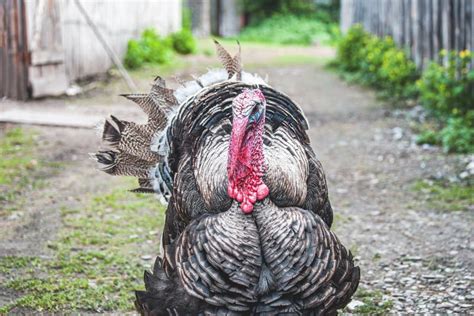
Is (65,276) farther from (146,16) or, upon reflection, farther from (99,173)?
(146,16)

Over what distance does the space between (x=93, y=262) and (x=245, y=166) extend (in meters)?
2.27

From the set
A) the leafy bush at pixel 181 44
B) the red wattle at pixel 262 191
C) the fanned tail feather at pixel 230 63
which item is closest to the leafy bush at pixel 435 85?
the fanned tail feather at pixel 230 63

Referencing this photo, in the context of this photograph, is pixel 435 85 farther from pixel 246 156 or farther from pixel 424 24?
pixel 246 156

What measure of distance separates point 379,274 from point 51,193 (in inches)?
118

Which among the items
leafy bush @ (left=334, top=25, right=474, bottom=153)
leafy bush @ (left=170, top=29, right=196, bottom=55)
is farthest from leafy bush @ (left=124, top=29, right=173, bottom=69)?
leafy bush @ (left=334, top=25, right=474, bottom=153)

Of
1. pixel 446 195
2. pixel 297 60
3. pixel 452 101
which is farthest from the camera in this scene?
pixel 297 60

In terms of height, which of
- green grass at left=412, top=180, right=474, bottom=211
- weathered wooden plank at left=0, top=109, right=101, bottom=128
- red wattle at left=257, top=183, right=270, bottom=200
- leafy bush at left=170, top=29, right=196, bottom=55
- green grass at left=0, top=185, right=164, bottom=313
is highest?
leafy bush at left=170, top=29, right=196, bottom=55

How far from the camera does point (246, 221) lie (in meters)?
3.16

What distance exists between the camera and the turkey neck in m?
3.17

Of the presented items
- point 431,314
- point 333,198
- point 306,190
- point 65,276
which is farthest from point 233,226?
point 333,198

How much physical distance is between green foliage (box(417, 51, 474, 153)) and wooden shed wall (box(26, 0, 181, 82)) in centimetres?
514

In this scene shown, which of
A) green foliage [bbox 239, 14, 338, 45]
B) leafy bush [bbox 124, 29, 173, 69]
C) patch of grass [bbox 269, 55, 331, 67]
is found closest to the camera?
leafy bush [bbox 124, 29, 173, 69]

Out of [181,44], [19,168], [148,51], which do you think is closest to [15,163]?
[19,168]

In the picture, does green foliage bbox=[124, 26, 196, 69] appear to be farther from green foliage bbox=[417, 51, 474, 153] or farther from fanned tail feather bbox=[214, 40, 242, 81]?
fanned tail feather bbox=[214, 40, 242, 81]
